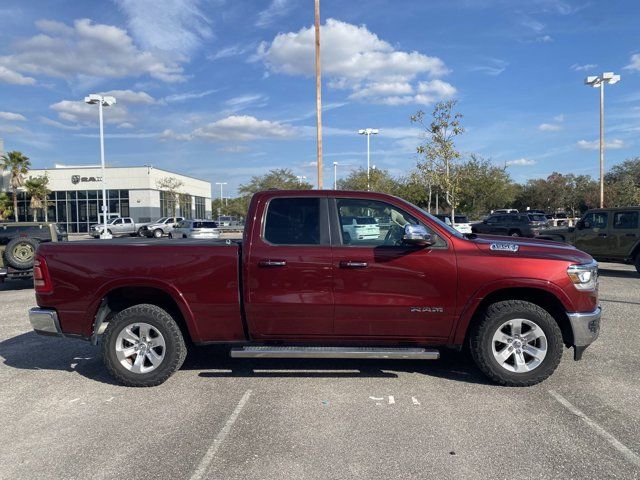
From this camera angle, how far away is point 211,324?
4.76 metres

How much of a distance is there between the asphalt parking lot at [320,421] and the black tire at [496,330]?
135 mm

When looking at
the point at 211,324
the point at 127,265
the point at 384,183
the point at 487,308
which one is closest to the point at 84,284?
the point at 127,265

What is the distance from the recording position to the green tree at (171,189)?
53031 millimetres

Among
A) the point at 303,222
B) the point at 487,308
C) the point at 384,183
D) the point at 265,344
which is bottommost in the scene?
the point at 265,344

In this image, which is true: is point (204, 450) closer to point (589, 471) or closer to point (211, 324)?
point (211, 324)

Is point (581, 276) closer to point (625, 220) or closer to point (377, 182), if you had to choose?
point (625, 220)

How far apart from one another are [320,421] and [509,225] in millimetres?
23461

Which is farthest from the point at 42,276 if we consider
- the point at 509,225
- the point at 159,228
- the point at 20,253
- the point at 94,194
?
the point at 94,194

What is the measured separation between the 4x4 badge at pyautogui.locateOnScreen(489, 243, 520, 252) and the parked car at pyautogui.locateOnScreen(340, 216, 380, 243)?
1.14 metres

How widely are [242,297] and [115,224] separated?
1596 inches

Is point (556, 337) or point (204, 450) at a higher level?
point (556, 337)

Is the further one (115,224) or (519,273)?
(115,224)

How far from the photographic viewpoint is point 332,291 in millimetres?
4598

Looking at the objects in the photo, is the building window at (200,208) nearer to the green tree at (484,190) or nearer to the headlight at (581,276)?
the green tree at (484,190)
